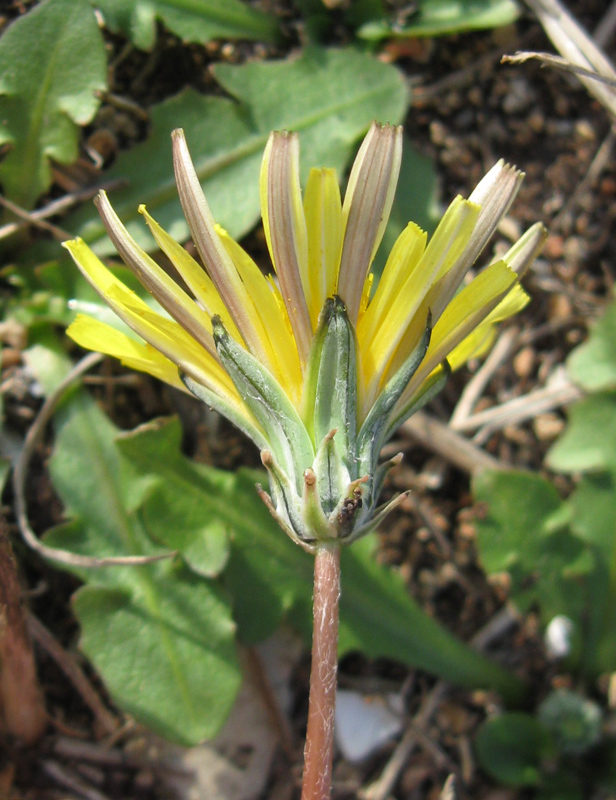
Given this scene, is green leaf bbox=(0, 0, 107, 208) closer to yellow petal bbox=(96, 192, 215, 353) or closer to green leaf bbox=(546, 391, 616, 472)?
yellow petal bbox=(96, 192, 215, 353)

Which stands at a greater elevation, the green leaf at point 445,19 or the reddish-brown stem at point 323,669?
the green leaf at point 445,19

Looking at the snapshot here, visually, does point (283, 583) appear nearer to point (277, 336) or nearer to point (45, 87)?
Result: point (277, 336)

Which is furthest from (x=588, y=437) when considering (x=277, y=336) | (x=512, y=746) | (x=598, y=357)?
(x=277, y=336)

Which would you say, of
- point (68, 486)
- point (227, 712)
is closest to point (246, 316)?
point (68, 486)

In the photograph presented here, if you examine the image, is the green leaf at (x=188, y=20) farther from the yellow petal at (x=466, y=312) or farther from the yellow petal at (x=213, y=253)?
the yellow petal at (x=466, y=312)

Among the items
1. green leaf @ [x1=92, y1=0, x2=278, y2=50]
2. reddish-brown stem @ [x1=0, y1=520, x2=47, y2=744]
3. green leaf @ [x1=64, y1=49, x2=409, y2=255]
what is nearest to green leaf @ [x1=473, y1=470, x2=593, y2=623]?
green leaf @ [x1=64, y1=49, x2=409, y2=255]

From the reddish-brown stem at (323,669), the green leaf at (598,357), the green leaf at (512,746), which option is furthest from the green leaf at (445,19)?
the green leaf at (512,746)
